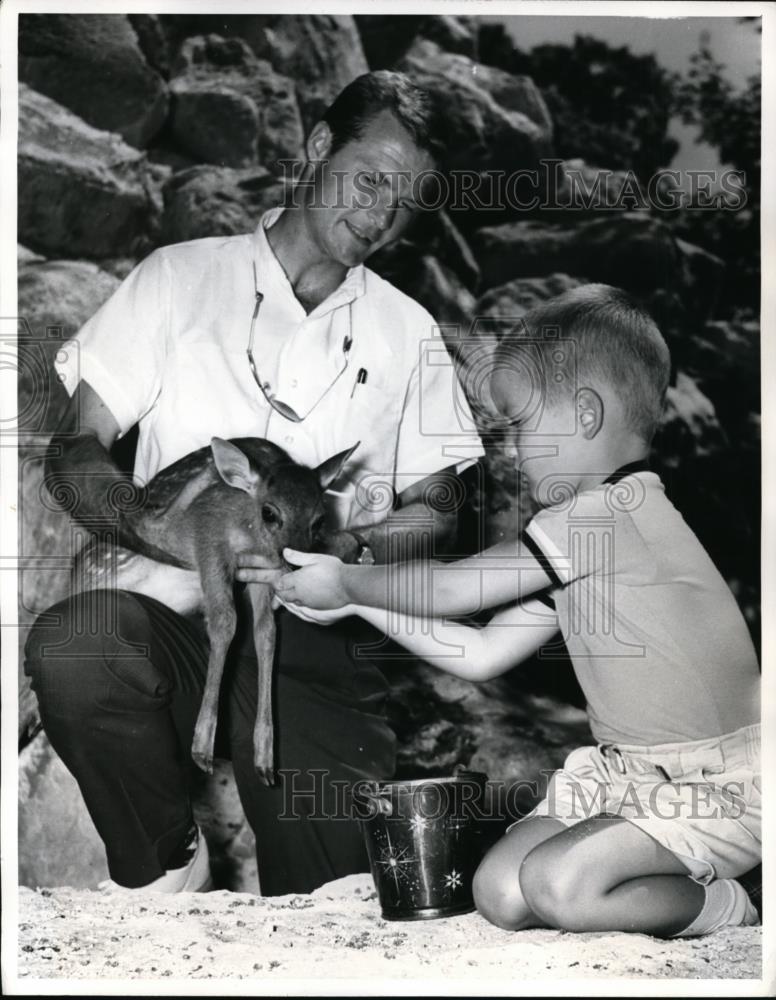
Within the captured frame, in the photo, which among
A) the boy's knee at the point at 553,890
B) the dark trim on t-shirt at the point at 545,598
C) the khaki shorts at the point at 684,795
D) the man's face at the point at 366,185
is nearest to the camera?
the boy's knee at the point at 553,890

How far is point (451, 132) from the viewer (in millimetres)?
2844

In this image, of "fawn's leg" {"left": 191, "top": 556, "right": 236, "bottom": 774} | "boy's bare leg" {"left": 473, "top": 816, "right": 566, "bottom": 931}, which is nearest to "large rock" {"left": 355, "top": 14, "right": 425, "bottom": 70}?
"fawn's leg" {"left": 191, "top": 556, "right": 236, "bottom": 774}

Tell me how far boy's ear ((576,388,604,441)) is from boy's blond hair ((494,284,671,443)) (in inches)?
0.7

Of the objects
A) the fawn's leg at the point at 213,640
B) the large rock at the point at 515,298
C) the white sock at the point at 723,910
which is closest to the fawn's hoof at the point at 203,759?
the fawn's leg at the point at 213,640

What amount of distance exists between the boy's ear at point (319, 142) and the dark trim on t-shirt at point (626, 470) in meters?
0.98

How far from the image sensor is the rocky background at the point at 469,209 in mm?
2809

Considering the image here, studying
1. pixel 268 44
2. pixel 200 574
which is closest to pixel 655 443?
pixel 200 574

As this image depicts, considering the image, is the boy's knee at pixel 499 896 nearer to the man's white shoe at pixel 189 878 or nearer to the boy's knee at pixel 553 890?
the boy's knee at pixel 553 890

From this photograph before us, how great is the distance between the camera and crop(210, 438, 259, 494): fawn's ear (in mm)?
2680

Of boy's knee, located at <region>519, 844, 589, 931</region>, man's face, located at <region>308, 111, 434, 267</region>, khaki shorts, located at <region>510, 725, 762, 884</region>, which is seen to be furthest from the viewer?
man's face, located at <region>308, 111, 434, 267</region>

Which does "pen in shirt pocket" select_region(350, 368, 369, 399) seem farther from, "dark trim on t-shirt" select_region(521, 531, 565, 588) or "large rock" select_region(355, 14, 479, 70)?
"large rock" select_region(355, 14, 479, 70)

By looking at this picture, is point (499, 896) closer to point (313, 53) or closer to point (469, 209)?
point (469, 209)

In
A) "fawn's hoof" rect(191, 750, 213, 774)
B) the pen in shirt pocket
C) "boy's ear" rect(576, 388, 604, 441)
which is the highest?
the pen in shirt pocket

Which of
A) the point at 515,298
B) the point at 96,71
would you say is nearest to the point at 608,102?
the point at 515,298
